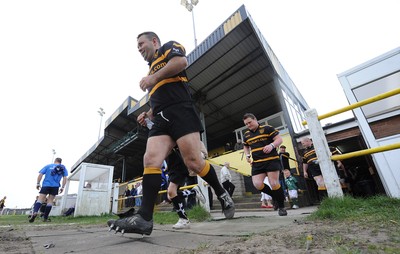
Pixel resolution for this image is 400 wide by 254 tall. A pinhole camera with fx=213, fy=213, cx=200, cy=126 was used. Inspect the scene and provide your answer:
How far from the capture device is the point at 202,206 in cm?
365

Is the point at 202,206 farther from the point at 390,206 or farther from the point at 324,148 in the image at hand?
the point at 390,206

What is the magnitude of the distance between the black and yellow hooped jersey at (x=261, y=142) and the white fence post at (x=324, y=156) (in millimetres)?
1024

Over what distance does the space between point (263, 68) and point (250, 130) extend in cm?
1019

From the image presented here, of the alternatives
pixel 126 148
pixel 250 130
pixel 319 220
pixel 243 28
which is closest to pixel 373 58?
pixel 250 130

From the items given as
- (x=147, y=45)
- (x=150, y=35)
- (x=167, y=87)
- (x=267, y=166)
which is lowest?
(x=267, y=166)

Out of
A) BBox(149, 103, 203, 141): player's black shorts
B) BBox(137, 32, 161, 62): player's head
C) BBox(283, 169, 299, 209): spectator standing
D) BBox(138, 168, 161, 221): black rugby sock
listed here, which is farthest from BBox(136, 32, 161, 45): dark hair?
BBox(283, 169, 299, 209): spectator standing

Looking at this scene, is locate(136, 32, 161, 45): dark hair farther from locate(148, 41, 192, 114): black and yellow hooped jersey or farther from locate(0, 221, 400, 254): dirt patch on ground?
locate(0, 221, 400, 254): dirt patch on ground

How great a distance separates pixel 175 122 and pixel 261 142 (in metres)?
2.27

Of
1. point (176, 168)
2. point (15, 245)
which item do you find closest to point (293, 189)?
point (176, 168)

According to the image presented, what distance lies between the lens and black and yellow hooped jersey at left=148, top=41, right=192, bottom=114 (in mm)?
2139

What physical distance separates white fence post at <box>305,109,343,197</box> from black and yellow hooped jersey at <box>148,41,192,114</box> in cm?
166

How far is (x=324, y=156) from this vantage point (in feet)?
8.47

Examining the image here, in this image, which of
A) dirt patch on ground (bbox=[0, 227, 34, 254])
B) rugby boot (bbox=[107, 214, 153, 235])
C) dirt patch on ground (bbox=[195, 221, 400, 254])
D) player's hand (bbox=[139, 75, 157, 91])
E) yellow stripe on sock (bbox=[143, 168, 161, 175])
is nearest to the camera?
dirt patch on ground (bbox=[195, 221, 400, 254])

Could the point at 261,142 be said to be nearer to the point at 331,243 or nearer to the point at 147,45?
the point at 147,45
